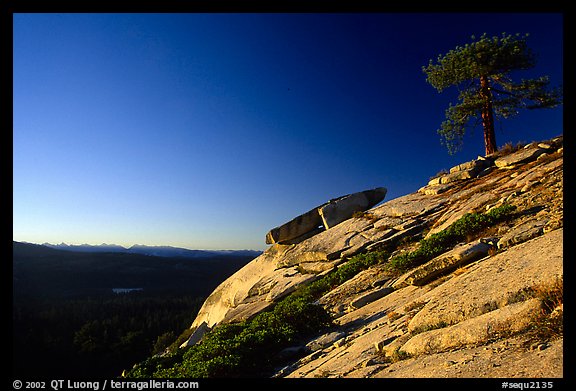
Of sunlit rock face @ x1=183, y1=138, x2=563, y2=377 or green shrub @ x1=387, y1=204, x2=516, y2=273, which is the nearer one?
sunlit rock face @ x1=183, y1=138, x2=563, y2=377

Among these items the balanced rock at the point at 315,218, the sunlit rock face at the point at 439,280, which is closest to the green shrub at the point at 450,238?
the sunlit rock face at the point at 439,280

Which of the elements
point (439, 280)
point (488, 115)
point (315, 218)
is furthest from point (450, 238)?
point (488, 115)

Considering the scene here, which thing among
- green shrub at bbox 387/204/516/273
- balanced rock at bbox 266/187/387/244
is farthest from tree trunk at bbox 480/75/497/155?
green shrub at bbox 387/204/516/273

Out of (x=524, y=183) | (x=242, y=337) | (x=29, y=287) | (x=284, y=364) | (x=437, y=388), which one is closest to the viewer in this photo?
(x=437, y=388)

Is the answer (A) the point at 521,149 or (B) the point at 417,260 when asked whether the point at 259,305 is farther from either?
(A) the point at 521,149

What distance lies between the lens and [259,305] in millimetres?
15852

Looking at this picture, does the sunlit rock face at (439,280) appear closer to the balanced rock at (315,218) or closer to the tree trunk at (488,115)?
the balanced rock at (315,218)

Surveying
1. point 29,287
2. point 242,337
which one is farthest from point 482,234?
point 29,287

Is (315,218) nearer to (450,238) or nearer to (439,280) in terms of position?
(450,238)

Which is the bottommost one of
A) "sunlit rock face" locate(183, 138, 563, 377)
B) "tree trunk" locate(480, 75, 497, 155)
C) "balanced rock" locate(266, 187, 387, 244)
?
"sunlit rock face" locate(183, 138, 563, 377)

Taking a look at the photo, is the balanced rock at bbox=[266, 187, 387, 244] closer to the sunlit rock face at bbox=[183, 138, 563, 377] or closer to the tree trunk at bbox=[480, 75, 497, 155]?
the sunlit rock face at bbox=[183, 138, 563, 377]

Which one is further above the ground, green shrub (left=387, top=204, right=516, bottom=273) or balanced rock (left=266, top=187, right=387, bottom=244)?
balanced rock (left=266, top=187, right=387, bottom=244)
